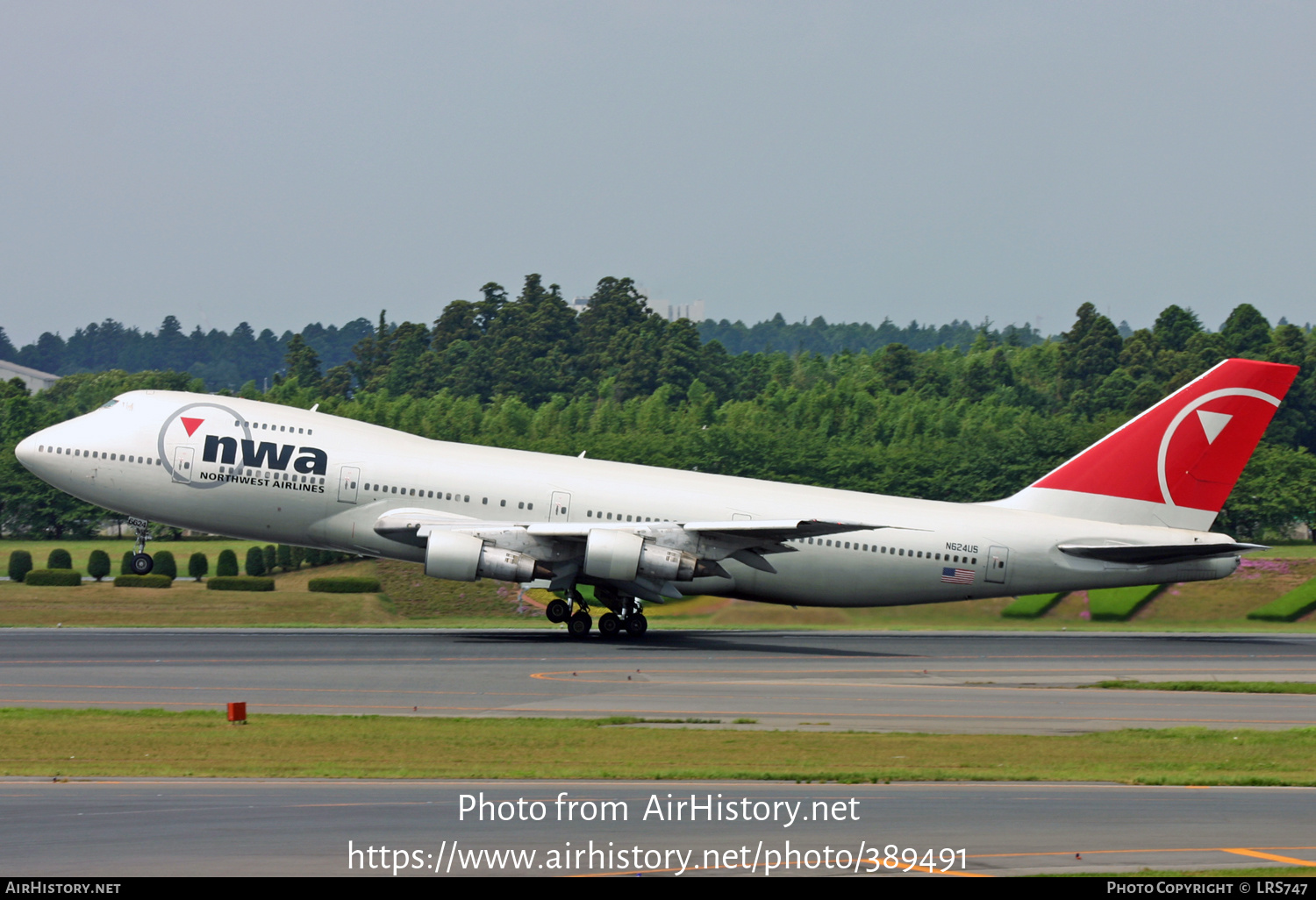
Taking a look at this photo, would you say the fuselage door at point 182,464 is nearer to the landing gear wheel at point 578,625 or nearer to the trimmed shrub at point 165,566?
the landing gear wheel at point 578,625

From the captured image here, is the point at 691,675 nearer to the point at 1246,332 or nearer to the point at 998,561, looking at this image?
the point at 998,561

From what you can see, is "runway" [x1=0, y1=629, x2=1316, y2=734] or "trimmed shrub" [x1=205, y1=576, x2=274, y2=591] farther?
"trimmed shrub" [x1=205, y1=576, x2=274, y2=591]

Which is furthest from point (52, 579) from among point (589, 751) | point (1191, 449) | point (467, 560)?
point (1191, 449)

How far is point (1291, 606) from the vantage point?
1825 inches

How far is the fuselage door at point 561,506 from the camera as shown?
4028 cm

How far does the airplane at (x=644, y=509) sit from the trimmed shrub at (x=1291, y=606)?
19.9 ft

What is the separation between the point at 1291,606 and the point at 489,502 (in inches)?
1079

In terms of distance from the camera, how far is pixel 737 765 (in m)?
20.4

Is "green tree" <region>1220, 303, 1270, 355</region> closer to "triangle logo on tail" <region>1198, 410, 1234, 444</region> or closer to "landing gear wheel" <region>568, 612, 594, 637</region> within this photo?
"triangle logo on tail" <region>1198, 410, 1234, 444</region>

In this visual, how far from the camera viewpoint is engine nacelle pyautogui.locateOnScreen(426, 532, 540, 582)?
125 feet

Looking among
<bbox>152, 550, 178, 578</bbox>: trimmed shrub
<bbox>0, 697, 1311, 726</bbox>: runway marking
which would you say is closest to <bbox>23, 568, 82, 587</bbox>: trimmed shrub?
<bbox>152, 550, 178, 578</bbox>: trimmed shrub

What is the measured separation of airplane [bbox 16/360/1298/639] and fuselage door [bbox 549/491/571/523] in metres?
0.06

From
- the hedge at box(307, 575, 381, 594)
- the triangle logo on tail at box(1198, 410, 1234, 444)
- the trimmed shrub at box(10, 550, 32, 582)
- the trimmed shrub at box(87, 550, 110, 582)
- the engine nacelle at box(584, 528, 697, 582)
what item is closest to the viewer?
the engine nacelle at box(584, 528, 697, 582)
